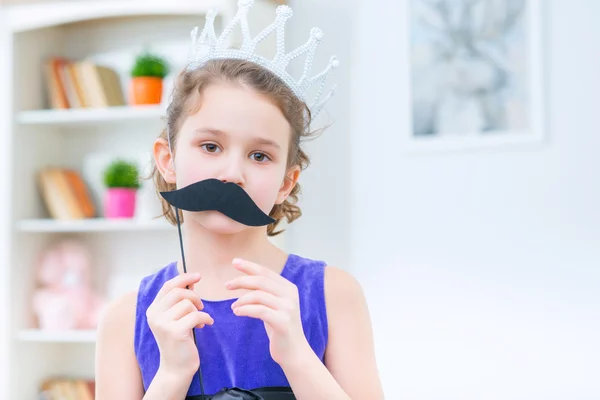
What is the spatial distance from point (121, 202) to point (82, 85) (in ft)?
1.65

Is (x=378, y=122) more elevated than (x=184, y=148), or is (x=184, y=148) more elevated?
(x=378, y=122)

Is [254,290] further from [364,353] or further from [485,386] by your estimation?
[485,386]

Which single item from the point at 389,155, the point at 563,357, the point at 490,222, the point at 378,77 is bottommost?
the point at 563,357

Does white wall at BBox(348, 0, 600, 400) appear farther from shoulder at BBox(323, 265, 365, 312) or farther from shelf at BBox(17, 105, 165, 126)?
shoulder at BBox(323, 265, 365, 312)

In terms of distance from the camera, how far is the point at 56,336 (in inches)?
118

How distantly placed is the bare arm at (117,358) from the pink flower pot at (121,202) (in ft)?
6.78

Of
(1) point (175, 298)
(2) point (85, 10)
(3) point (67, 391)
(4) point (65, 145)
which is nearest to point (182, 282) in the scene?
(1) point (175, 298)

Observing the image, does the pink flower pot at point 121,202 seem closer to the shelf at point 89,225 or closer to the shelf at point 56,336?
the shelf at point 89,225

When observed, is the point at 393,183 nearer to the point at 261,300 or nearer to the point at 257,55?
the point at 257,55

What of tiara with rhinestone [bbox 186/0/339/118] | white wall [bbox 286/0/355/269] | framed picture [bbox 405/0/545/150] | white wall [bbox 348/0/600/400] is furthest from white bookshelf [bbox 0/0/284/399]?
tiara with rhinestone [bbox 186/0/339/118]

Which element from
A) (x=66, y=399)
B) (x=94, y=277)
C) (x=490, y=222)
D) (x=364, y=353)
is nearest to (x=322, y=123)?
(x=490, y=222)

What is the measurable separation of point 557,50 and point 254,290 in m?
2.19

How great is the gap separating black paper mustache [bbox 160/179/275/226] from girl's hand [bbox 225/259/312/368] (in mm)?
55

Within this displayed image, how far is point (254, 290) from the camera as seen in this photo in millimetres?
835
